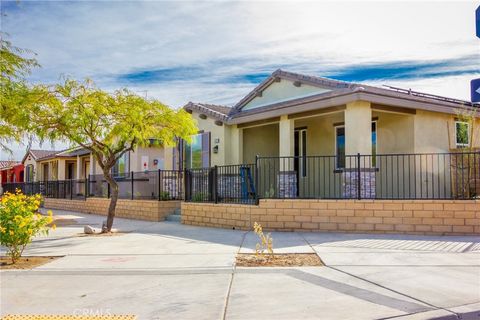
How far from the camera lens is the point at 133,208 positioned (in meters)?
17.4

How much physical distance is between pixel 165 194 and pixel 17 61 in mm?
8257

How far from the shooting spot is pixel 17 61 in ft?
29.7

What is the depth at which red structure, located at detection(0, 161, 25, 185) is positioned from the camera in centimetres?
4125

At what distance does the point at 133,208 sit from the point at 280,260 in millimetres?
10922

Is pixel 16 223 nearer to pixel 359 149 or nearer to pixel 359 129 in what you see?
pixel 359 149

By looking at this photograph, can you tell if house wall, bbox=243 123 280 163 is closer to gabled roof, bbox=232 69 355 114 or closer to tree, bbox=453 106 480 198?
gabled roof, bbox=232 69 355 114

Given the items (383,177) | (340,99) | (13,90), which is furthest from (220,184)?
(13,90)

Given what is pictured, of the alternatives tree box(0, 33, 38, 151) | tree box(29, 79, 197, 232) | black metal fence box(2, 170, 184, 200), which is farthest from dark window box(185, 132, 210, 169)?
tree box(0, 33, 38, 151)

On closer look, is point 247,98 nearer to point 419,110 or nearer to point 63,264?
point 419,110

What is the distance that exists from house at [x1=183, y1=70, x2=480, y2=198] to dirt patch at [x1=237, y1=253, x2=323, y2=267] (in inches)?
152

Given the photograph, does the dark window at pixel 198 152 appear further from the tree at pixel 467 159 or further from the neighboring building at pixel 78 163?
the tree at pixel 467 159

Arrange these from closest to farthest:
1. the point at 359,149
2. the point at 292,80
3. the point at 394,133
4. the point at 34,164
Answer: the point at 359,149
the point at 394,133
the point at 292,80
the point at 34,164

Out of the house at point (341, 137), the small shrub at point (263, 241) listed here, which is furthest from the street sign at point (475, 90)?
the house at point (341, 137)

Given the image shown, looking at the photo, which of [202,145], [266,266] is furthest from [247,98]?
[266,266]
